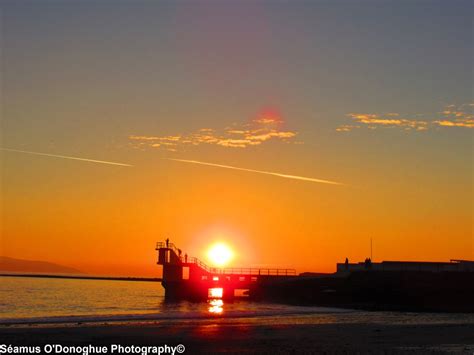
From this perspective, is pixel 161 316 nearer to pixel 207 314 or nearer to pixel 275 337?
pixel 207 314

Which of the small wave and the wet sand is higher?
the wet sand

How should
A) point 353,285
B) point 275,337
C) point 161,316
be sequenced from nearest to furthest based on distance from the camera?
point 275,337, point 161,316, point 353,285

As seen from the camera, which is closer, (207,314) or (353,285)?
(207,314)

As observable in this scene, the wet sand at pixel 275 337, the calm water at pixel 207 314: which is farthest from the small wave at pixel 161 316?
the wet sand at pixel 275 337

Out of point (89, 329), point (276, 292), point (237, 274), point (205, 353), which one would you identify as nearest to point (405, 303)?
point (276, 292)

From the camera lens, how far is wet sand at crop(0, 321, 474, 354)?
24688 mm

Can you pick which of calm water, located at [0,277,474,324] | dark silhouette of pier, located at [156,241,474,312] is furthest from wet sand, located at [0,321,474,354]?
dark silhouette of pier, located at [156,241,474,312]

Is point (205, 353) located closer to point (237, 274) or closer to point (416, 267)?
point (416, 267)

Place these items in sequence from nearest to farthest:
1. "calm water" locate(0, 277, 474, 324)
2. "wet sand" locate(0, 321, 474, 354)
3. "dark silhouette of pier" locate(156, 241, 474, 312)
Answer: "wet sand" locate(0, 321, 474, 354), "calm water" locate(0, 277, 474, 324), "dark silhouette of pier" locate(156, 241, 474, 312)

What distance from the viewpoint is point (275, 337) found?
29.1 m

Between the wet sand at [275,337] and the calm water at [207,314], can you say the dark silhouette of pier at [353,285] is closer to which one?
the calm water at [207,314]

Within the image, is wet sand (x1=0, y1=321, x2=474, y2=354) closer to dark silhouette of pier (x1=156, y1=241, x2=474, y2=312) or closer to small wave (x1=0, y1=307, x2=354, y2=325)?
small wave (x1=0, y1=307, x2=354, y2=325)

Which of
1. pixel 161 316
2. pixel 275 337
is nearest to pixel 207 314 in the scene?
pixel 161 316

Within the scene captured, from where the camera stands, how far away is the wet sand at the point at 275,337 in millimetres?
24688
